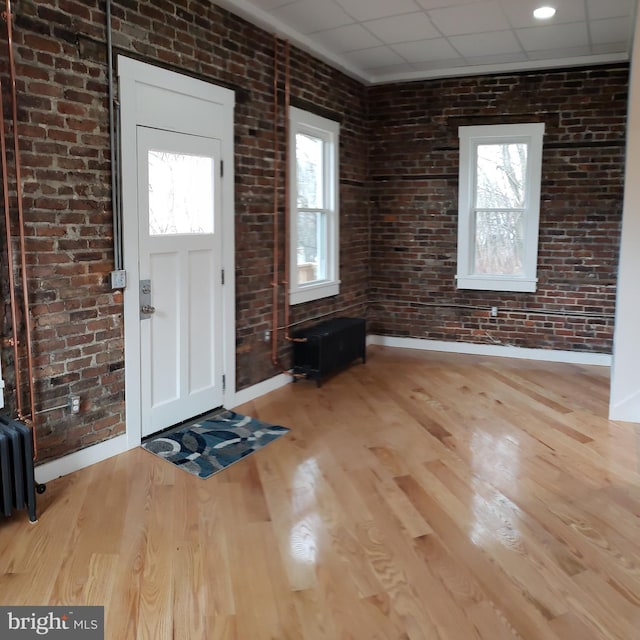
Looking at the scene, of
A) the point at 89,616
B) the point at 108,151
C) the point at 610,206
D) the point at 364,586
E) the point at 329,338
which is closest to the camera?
the point at 89,616

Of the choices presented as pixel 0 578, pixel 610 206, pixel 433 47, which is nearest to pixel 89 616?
pixel 0 578

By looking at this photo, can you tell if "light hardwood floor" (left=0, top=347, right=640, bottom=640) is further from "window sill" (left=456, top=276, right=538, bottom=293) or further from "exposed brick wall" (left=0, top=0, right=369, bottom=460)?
"window sill" (left=456, top=276, right=538, bottom=293)

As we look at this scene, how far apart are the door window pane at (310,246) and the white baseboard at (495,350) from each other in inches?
56.6

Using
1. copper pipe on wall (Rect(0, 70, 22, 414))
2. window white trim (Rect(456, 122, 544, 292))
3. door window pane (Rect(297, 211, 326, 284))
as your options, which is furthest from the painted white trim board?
door window pane (Rect(297, 211, 326, 284))

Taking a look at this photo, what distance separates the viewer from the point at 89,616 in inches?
90.1

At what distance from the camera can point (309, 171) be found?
5.80 metres

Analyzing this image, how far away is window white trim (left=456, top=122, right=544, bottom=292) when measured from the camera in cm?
626

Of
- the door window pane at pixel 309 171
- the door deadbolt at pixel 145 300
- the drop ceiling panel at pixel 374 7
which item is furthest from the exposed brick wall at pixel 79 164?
the door window pane at pixel 309 171

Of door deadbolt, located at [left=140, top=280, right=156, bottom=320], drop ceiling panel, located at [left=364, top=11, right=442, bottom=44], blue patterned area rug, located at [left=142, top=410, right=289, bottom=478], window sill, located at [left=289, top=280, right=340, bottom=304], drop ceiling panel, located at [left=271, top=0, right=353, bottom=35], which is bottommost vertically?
blue patterned area rug, located at [left=142, top=410, right=289, bottom=478]

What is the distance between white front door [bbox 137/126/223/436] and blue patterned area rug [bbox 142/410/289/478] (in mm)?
115

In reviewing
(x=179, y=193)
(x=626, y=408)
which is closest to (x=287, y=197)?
(x=179, y=193)

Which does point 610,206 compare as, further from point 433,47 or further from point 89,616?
point 89,616

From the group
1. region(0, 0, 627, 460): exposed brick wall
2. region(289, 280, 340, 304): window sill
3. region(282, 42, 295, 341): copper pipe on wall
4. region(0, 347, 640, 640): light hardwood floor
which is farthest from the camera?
region(289, 280, 340, 304): window sill

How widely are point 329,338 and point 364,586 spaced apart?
123 inches
